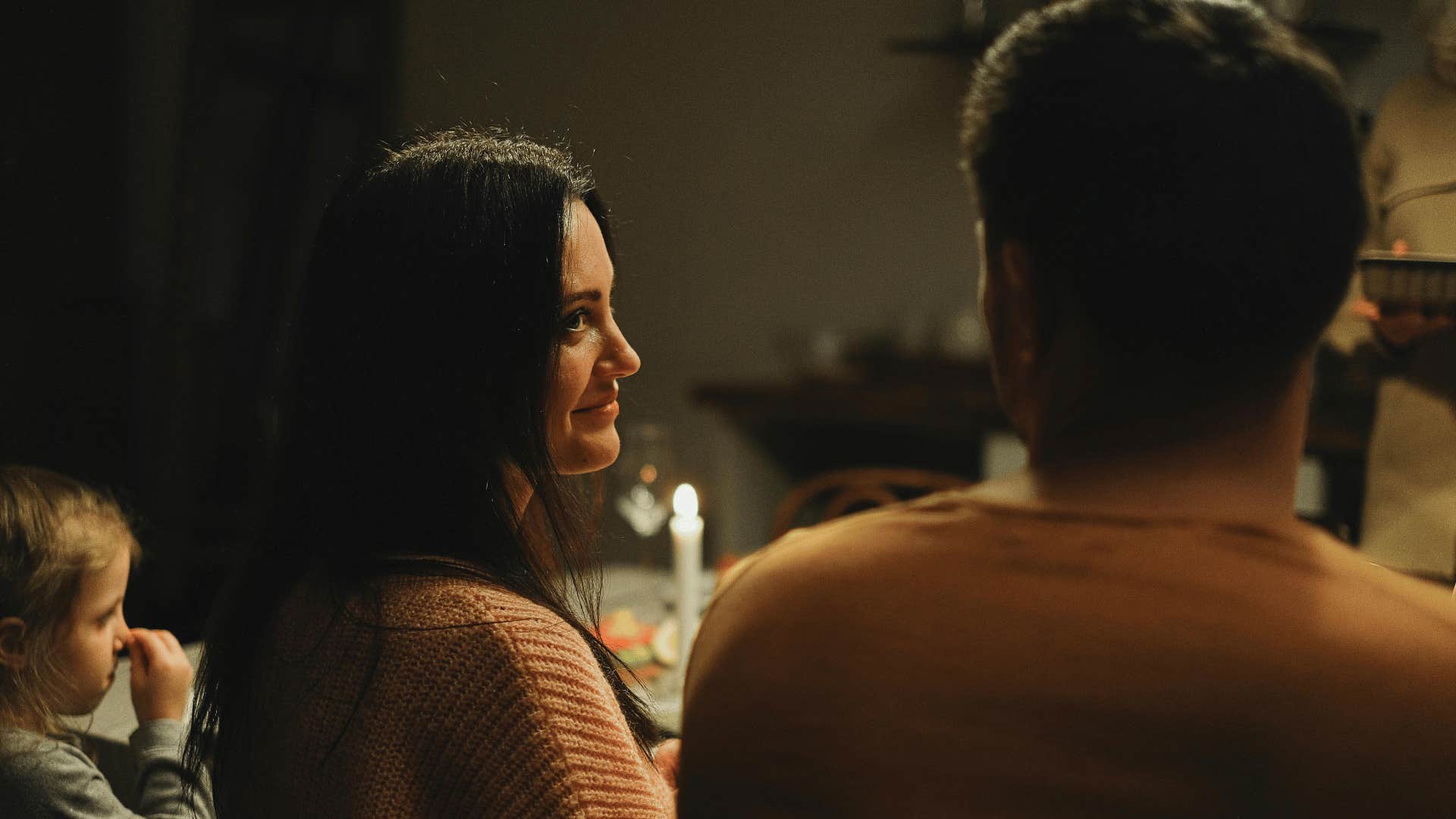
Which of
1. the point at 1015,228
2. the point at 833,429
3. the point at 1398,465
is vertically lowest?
the point at 833,429

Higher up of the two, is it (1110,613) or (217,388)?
(1110,613)

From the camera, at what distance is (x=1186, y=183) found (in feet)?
1.32

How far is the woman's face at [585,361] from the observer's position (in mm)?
829

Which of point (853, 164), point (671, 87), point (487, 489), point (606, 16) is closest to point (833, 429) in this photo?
point (853, 164)

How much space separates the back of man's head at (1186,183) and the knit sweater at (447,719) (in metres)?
0.39

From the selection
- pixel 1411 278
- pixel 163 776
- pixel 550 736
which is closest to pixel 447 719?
pixel 550 736

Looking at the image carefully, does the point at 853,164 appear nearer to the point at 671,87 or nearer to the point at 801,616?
the point at 671,87

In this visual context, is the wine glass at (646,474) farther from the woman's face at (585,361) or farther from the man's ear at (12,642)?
the man's ear at (12,642)

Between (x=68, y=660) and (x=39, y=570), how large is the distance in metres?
0.07

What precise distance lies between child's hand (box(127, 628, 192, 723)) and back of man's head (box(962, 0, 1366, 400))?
0.77 m

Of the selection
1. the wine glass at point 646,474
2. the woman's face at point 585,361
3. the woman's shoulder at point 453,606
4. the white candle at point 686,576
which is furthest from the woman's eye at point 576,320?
the wine glass at point 646,474

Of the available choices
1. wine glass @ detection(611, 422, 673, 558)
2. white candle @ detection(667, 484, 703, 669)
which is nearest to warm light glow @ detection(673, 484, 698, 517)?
white candle @ detection(667, 484, 703, 669)

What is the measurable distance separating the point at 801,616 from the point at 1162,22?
10.0 inches

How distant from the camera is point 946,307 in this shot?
326cm
